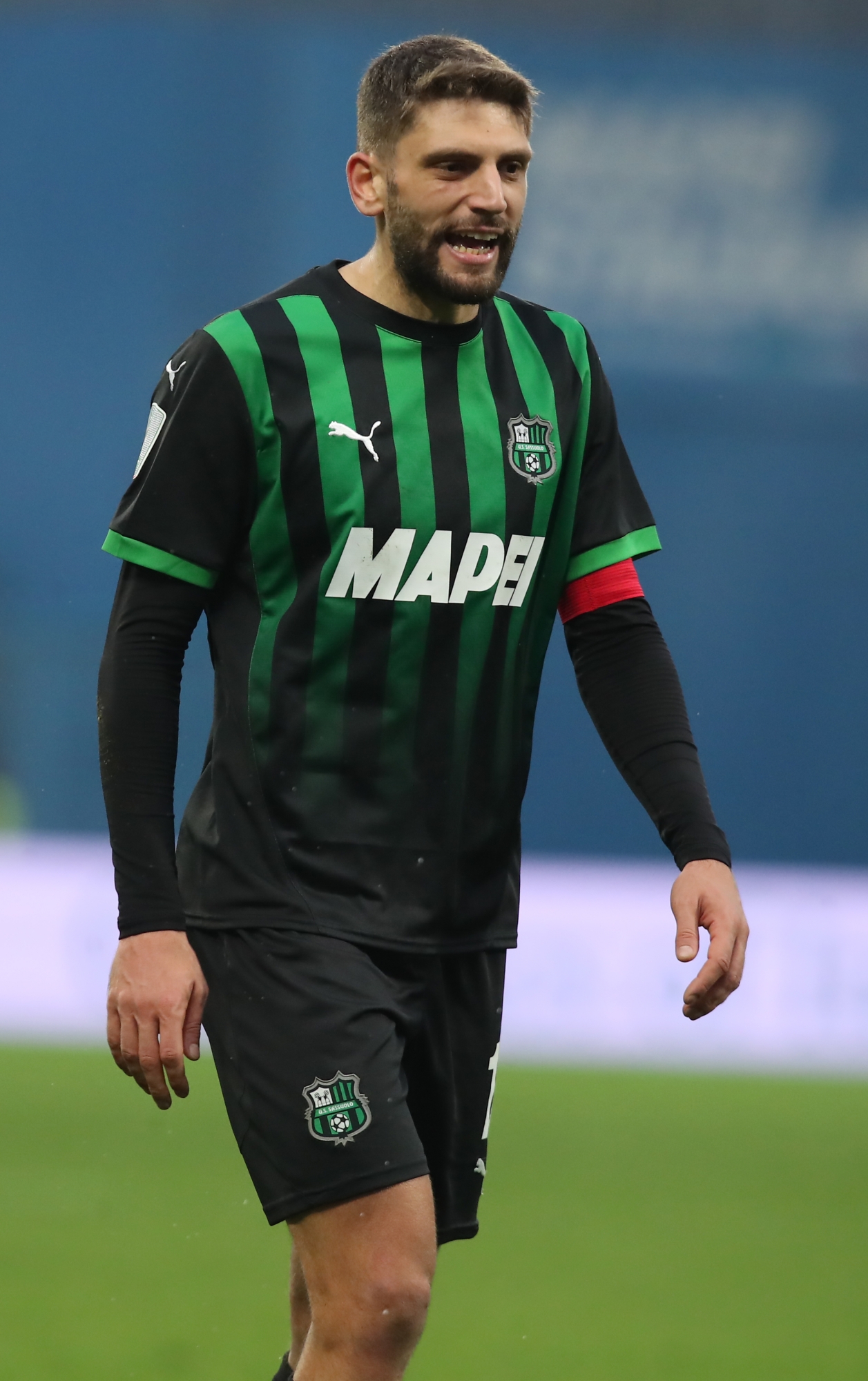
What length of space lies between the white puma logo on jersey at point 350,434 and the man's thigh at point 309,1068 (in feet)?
2.06

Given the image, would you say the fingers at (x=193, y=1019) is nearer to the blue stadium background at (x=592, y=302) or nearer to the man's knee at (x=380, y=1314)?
the man's knee at (x=380, y=1314)

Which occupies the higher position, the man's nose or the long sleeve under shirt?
the man's nose

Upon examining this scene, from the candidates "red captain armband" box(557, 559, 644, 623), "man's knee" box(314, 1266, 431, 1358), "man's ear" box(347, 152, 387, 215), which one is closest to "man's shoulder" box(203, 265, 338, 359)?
"man's ear" box(347, 152, 387, 215)

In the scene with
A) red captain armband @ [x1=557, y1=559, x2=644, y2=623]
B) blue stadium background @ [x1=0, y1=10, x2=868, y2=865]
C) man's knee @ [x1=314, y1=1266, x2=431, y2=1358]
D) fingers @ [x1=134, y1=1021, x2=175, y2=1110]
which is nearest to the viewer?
man's knee @ [x1=314, y1=1266, x2=431, y2=1358]

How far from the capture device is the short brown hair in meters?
2.51

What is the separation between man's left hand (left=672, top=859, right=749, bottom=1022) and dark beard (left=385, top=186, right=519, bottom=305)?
792 mm

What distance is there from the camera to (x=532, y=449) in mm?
2633

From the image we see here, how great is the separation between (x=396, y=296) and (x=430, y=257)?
0.34 feet

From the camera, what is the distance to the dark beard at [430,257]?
2.52 meters

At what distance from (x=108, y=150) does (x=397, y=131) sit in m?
7.41

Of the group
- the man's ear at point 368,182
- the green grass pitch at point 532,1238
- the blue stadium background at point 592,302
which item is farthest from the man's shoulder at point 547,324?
the blue stadium background at point 592,302

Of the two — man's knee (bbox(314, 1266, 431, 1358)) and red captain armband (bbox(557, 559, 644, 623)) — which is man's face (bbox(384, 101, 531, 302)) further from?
man's knee (bbox(314, 1266, 431, 1358))

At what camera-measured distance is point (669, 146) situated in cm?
948

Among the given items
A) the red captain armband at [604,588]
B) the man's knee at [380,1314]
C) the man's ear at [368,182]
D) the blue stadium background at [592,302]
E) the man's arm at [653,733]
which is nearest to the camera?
the man's knee at [380,1314]
